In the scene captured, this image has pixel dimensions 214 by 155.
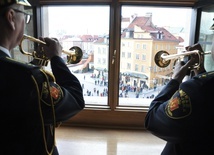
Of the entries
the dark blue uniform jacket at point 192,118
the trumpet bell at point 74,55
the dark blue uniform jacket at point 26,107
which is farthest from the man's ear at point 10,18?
the trumpet bell at point 74,55

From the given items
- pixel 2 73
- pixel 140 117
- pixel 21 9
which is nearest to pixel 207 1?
pixel 140 117

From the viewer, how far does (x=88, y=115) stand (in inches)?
104

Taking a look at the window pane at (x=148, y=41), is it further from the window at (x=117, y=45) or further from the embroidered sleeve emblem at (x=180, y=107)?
the embroidered sleeve emblem at (x=180, y=107)

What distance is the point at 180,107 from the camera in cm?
68

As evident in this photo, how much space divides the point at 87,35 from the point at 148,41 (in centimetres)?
74

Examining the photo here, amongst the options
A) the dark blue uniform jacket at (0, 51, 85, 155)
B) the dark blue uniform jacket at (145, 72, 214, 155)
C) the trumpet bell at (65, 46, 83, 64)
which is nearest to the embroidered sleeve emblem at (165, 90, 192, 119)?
the dark blue uniform jacket at (145, 72, 214, 155)

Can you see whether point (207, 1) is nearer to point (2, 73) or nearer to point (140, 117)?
point (140, 117)

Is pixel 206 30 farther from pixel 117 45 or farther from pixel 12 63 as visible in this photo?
pixel 12 63

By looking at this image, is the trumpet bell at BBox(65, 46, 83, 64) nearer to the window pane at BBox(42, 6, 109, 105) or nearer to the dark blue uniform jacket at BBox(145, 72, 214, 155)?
the window pane at BBox(42, 6, 109, 105)

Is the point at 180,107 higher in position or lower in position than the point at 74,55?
lower

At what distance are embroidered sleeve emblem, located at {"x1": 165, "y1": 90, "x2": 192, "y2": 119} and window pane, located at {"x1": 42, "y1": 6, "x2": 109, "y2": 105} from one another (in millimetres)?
1886

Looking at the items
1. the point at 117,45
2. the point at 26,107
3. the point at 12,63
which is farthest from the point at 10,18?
the point at 117,45

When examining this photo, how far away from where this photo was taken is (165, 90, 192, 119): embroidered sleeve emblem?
671 mm

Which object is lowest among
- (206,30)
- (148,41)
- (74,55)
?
(74,55)
